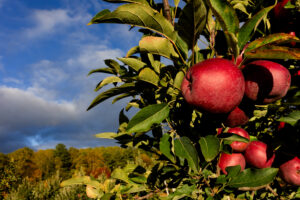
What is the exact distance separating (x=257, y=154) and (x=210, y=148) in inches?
24.1

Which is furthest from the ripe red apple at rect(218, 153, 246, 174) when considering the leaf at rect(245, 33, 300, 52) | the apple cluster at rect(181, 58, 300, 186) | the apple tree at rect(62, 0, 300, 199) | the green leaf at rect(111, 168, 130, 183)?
the leaf at rect(245, 33, 300, 52)

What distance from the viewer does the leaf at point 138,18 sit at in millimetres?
665

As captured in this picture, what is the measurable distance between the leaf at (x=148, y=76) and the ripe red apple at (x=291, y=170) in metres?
1.01

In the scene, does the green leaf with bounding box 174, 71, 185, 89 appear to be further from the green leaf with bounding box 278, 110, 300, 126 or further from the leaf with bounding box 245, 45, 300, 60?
the green leaf with bounding box 278, 110, 300, 126

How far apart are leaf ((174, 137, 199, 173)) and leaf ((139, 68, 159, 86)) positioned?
248 millimetres

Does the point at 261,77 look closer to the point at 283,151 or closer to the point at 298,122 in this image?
the point at 298,122

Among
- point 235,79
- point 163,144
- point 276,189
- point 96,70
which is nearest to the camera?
point 235,79

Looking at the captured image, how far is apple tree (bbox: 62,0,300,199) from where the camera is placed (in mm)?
693

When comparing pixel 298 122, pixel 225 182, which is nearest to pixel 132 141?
pixel 225 182

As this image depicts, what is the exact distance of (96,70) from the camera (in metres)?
1.10

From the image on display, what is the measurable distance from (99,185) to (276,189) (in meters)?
1.39

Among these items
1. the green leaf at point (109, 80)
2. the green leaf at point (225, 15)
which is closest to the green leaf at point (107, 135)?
the green leaf at point (109, 80)

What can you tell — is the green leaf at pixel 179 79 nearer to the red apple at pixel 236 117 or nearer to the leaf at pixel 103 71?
the red apple at pixel 236 117

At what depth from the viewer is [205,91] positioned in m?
0.74
